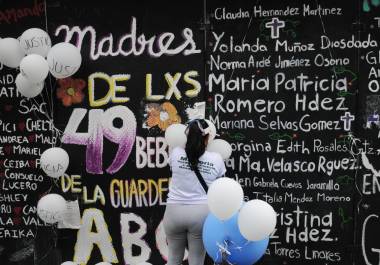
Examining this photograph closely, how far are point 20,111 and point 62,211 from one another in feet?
4.16

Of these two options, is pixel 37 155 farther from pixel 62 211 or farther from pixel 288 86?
pixel 288 86

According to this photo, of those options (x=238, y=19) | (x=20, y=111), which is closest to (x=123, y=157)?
(x=20, y=111)

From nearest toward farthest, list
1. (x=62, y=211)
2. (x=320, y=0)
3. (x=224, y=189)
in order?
(x=224, y=189) < (x=320, y=0) < (x=62, y=211)

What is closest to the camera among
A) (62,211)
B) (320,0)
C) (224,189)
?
(224,189)

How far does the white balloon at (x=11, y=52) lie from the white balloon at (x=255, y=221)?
9.84 ft

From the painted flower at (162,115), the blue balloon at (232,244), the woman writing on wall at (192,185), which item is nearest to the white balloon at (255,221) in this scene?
the blue balloon at (232,244)

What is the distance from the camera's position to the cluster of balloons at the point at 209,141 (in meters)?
4.73

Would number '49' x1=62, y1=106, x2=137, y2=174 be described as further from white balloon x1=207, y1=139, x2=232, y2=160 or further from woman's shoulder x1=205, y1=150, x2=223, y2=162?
woman's shoulder x1=205, y1=150, x2=223, y2=162

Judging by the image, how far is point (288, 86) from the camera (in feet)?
16.7

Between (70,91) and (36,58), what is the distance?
0.70 meters

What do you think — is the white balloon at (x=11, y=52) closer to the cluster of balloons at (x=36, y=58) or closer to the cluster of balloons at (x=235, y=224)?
the cluster of balloons at (x=36, y=58)

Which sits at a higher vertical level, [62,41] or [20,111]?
[62,41]

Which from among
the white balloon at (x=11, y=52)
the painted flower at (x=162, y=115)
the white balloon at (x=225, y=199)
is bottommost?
the white balloon at (x=225, y=199)

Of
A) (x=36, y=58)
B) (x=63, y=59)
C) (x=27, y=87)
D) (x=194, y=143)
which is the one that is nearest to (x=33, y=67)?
(x=36, y=58)
